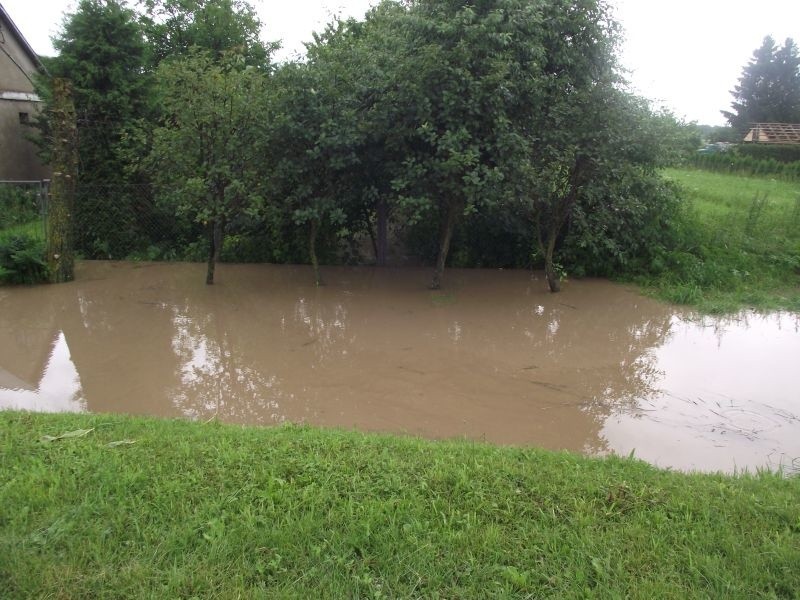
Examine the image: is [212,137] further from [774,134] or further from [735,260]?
[774,134]

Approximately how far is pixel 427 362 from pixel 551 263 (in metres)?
4.51

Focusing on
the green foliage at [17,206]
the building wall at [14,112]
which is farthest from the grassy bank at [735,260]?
the building wall at [14,112]

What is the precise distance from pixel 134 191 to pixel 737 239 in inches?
492

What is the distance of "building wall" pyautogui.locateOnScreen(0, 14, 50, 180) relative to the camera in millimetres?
19047

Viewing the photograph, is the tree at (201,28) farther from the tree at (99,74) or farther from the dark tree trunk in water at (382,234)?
the dark tree trunk in water at (382,234)

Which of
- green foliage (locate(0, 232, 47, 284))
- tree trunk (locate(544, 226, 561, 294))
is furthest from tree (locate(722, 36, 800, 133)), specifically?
green foliage (locate(0, 232, 47, 284))

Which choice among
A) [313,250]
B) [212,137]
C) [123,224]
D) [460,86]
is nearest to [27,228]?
[123,224]

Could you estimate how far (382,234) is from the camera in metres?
12.7

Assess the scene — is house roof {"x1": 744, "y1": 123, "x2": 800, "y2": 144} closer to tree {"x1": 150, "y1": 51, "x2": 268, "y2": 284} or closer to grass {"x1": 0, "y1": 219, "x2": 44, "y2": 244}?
tree {"x1": 150, "y1": 51, "x2": 268, "y2": 284}

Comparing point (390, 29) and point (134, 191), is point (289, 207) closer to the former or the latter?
point (390, 29)

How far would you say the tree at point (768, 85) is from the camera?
4503 centimetres

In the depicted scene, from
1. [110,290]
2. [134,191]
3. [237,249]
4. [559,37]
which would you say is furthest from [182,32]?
[559,37]

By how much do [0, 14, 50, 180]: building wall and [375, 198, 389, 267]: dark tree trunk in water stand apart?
12636 mm

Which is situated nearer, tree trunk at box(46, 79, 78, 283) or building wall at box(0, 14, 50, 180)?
tree trunk at box(46, 79, 78, 283)
